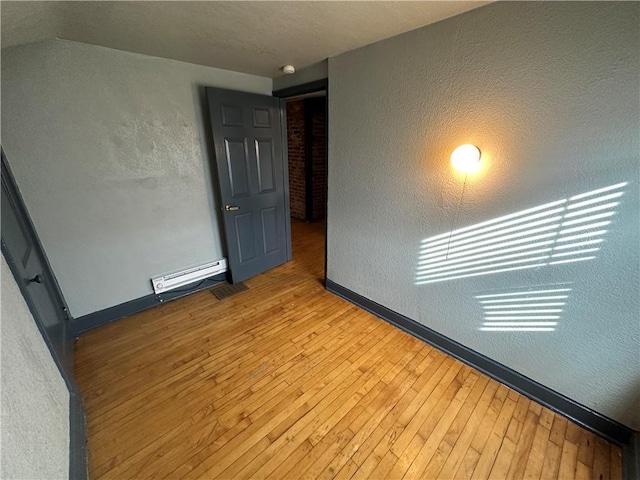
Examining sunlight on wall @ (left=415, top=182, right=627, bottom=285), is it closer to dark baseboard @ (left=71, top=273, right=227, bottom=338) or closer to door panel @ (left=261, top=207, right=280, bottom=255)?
door panel @ (left=261, top=207, right=280, bottom=255)

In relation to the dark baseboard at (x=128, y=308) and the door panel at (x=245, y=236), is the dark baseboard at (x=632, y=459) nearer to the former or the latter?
the door panel at (x=245, y=236)

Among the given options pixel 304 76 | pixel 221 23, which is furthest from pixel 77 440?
pixel 304 76

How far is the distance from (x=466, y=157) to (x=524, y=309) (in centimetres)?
99

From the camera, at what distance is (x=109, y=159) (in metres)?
2.04

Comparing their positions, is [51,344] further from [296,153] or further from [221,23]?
[296,153]

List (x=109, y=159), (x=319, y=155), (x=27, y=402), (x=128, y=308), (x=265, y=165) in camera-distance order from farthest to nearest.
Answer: (x=319, y=155), (x=265, y=165), (x=128, y=308), (x=109, y=159), (x=27, y=402)

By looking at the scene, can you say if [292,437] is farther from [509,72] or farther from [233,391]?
[509,72]

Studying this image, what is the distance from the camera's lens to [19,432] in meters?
0.84

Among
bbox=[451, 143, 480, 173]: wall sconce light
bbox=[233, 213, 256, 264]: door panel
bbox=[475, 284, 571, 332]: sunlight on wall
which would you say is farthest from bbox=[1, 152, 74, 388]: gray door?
bbox=[475, 284, 571, 332]: sunlight on wall

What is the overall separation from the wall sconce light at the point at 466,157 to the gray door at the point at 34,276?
231 centimetres

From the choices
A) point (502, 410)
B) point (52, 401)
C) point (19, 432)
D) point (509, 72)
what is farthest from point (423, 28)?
point (52, 401)

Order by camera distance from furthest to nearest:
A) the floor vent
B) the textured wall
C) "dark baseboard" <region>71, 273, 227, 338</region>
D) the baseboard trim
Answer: the floor vent, "dark baseboard" <region>71, 273, 227, 338</region>, the baseboard trim, the textured wall

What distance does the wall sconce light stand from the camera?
1.50m

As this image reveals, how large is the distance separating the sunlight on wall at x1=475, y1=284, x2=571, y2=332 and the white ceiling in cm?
161
